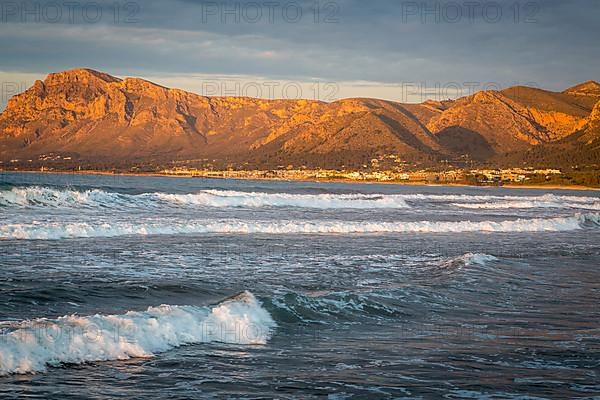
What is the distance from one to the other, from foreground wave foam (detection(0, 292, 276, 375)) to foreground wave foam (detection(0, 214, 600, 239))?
14.4m

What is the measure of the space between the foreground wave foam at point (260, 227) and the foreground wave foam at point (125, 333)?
14.4 m

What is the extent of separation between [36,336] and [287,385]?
11.9ft

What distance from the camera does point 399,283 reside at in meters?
18.0

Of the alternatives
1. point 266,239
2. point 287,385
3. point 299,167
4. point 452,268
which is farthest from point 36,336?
point 299,167

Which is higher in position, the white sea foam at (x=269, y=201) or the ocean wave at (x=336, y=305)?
the white sea foam at (x=269, y=201)

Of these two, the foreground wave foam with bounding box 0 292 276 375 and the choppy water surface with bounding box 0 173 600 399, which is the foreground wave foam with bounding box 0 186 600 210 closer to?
the choppy water surface with bounding box 0 173 600 399

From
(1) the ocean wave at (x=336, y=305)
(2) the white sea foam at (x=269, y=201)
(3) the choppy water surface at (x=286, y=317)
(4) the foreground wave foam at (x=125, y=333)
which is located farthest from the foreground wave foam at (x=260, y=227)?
(2) the white sea foam at (x=269, y=201)

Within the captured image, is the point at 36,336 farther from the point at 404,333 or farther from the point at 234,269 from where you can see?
the point at 234,269

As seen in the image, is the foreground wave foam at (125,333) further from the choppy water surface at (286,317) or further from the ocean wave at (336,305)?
the ocean wave at (336,305)

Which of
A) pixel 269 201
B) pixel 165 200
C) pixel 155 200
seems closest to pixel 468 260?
pixel 155 200

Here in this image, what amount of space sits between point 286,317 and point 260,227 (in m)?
18.7

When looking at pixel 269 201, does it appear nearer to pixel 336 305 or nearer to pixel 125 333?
pixel 336 305

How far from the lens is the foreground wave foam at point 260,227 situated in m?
26.5

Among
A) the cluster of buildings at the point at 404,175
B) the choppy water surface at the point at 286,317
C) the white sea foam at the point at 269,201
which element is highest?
the cluster of buildings at the point at 404,175
